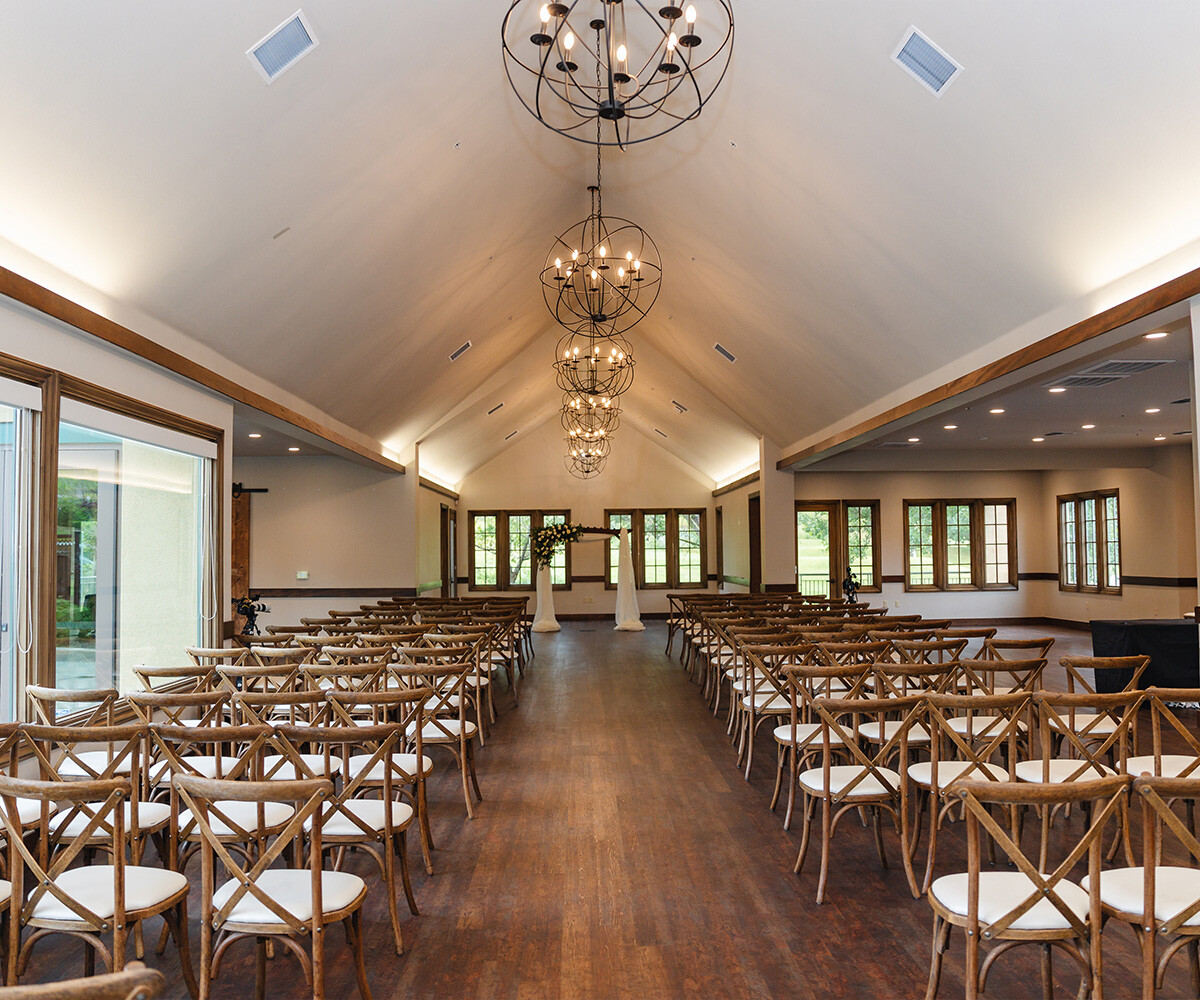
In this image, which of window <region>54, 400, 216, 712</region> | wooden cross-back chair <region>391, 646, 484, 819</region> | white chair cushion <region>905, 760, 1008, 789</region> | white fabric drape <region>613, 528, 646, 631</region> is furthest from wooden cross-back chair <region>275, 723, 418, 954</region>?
white fabric drape <region>613, 528, 646, 631</region>

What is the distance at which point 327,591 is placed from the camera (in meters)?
13.3

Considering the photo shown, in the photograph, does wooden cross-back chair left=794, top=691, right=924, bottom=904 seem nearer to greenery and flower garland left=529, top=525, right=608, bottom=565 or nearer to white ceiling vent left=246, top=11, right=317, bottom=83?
white ceiling vent left=246, top=11, right=317, bottom=83

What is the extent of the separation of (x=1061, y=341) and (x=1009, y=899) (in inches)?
166

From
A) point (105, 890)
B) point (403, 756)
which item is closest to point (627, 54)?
point (403, 756)

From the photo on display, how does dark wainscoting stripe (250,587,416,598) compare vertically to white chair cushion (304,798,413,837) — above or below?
above

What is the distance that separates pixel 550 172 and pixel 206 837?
21.8ft

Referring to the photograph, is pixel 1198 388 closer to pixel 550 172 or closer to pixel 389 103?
→ pixel 389 103

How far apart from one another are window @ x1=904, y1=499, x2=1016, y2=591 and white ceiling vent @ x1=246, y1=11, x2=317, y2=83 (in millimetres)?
14005

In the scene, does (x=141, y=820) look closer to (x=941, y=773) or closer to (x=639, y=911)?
(x=639, y=911)

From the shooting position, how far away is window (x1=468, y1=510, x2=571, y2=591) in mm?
18031

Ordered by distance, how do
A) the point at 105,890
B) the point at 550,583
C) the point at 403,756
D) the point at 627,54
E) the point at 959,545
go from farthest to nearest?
the point at 959,545
the point at 550,583
the point at 627,54
the point at 403,756
the point at 105,890

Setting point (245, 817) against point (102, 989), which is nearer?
point (102, 989)

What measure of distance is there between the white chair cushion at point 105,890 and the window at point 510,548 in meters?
15.1

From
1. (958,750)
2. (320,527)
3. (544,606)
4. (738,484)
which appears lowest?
(544,606)
